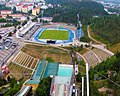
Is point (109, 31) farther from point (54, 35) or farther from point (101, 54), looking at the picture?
point (54, 35)

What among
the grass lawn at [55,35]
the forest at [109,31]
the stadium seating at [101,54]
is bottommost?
the grass lawn at [55,35]

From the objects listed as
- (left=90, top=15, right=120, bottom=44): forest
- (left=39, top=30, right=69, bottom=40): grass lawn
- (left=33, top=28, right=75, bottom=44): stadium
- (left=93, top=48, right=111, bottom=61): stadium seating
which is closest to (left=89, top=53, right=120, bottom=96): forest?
(left=93, top=48, right=111, bottom=61): stadium seating

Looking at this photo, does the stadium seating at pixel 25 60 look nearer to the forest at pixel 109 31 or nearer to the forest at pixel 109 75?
the forest at pixel 109 75

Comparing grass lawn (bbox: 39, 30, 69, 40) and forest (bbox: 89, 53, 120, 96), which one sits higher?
forest (bbox: 89, 53, 120, 96)

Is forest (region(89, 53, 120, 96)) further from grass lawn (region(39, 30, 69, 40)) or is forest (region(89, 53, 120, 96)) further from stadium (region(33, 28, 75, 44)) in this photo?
grass lawn (region(39, 30, 69, 40))

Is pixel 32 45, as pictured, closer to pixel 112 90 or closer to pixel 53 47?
pixel 53 47

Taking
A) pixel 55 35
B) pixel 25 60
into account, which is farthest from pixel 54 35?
pixel 25 60

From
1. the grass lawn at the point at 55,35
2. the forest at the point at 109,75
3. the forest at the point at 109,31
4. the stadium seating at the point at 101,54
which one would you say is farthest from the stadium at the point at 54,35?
the forest at the point at 109,75

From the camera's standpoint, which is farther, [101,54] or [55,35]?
[55,35]
